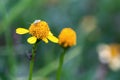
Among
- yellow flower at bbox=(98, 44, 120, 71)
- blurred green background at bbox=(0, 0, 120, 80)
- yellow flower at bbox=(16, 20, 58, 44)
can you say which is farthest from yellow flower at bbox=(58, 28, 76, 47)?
yellow flower at bbox=(98, 44, 120, 71)

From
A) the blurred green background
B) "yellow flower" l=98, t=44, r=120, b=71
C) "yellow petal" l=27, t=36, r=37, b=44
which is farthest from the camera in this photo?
"yellow flower" l=98, t=44, r=120, b=71

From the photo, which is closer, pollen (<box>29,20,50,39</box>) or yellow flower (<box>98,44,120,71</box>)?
pollen (<box>29,20,50,39</box>)

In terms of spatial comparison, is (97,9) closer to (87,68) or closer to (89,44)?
(89,44)

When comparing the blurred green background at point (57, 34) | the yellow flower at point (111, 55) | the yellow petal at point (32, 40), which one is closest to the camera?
the yellow petal at point (32, 40)

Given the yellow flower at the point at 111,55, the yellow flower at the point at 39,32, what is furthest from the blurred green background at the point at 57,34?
the yellow flower at the point at 39,32

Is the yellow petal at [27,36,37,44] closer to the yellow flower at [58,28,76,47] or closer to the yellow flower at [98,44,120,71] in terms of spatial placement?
the yellow flower at [58,28,76,47]

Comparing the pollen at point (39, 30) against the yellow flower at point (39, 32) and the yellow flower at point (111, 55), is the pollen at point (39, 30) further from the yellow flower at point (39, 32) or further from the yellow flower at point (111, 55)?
the yellow flower at point (111, 55)
